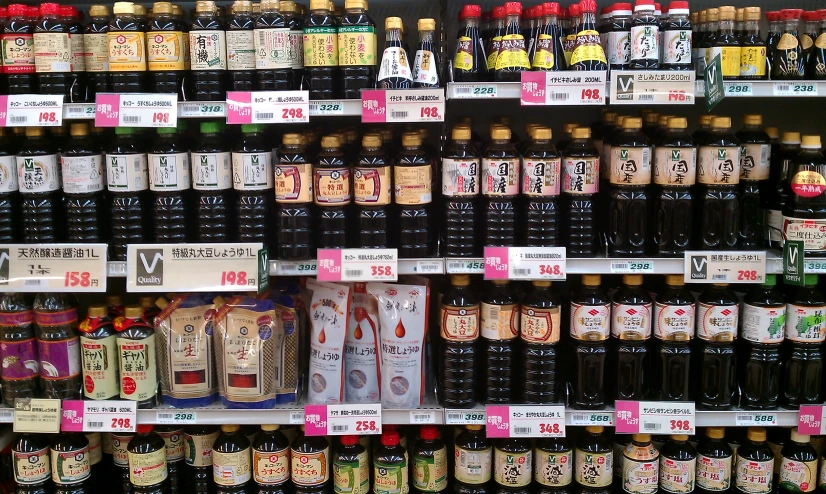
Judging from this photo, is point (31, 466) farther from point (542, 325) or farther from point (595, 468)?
point (595, 468)

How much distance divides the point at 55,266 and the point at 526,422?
161cm

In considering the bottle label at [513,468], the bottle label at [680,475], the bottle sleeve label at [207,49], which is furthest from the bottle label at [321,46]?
the bottle label at [680,475]

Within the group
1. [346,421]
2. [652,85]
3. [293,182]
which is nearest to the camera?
[652,85]

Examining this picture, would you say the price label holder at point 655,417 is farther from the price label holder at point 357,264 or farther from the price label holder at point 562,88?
the price label holder at point 562,88

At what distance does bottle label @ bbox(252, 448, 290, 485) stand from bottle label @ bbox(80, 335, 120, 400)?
543mm

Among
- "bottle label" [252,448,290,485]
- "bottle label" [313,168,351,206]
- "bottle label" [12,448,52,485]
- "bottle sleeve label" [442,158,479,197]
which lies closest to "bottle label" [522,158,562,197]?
"bottle sleeve label" [442,158,479,197]

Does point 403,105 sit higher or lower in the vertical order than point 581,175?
higher

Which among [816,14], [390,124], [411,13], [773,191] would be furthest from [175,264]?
[816,14]

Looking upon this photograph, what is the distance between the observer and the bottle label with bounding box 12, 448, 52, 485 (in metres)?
2.38

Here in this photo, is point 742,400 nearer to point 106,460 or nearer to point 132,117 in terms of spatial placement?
point 132,117

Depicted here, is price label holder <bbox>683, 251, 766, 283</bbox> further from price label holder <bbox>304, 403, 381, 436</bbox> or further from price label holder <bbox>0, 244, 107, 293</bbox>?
price label holder <bbox>0, 244, 107, 293</bbox>

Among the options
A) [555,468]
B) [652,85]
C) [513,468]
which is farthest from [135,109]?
[555,468]

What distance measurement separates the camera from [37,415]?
2291mm

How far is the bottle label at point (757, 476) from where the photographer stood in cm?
234
